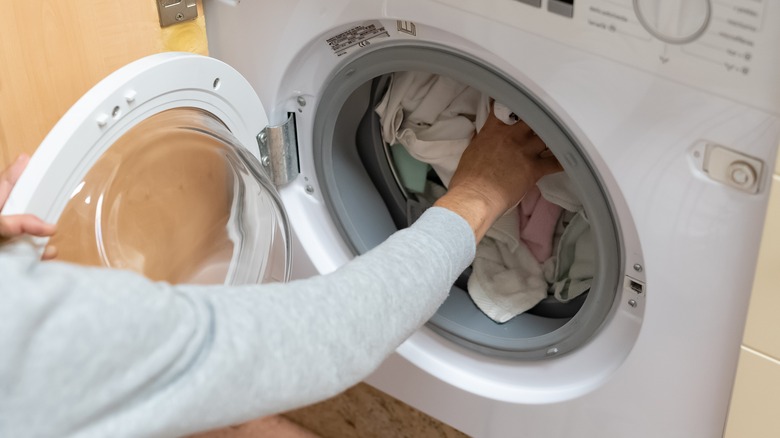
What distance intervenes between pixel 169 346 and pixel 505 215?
2.06 feet

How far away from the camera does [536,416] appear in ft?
3.38

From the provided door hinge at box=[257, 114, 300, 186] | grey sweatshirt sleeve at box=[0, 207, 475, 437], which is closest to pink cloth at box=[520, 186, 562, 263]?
door hinge at box=[257, 114, 300, 186]

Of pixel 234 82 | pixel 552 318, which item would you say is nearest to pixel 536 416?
pixel 552 318

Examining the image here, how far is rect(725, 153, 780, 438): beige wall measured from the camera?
0.73 metres

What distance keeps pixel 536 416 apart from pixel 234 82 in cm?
51

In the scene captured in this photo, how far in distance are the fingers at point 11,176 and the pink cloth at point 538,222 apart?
584 mm

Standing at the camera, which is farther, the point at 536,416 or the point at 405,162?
the point at 405,162

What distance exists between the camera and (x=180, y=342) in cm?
61

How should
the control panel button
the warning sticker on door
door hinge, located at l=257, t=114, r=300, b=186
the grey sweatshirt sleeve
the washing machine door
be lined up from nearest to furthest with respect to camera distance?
the grey sweatshirt sleeve, the control panel button, the washing machine door, the warning sticker on door, door hinge, located at l=257, t=114, r=300, b=186

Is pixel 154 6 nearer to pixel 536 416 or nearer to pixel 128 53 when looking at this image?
pixel 128 53

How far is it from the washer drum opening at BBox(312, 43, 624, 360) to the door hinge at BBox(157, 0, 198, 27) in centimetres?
17

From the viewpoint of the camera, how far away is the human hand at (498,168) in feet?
3.23

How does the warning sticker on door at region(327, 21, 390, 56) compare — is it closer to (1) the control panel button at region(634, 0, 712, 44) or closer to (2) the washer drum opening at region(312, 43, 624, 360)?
(2) the washer drum opening at region(312, 43, 624, 360)

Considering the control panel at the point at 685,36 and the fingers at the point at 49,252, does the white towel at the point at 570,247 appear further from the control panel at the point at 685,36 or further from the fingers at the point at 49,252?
the fingers at the point at 49,252
